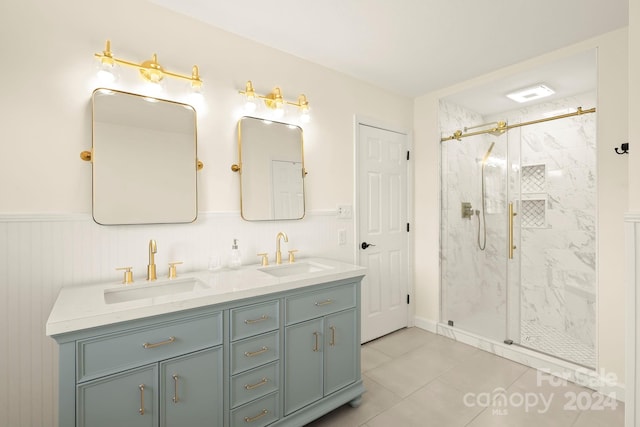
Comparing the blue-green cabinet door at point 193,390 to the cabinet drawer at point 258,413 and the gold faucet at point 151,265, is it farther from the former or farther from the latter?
the gold faucet at point 151,265

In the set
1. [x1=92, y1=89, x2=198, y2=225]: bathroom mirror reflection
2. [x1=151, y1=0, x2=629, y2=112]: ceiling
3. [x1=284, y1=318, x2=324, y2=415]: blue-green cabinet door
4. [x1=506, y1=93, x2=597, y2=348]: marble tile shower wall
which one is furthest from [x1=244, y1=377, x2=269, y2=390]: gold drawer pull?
[x1=506, y1=93, x2=597, y2=348]: marble tile shower wall

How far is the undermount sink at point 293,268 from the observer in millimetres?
2143

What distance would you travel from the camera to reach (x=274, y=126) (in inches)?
91.9

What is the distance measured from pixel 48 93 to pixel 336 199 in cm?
199

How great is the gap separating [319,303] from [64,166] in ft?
5.14

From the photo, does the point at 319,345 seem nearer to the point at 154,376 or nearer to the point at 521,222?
the point at 154,376

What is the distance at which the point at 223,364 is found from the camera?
4.94 feet

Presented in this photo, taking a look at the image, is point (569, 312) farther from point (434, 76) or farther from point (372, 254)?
point (434, 76)

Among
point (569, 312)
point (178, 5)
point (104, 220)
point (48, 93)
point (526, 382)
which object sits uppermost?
point (178, 5)

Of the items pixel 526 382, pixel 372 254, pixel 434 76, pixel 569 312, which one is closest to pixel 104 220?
pixel 372 254

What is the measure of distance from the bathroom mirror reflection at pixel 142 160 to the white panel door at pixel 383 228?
1566 millimetres

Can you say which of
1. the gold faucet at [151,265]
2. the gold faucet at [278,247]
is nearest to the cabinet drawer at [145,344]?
the gold faucet at [151,265]

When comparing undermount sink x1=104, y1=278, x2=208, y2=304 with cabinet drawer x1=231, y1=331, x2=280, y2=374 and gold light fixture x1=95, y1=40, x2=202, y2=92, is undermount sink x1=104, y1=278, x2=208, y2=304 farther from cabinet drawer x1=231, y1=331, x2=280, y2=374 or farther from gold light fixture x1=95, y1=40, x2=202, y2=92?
gold light fixture x1=95, y1=40, x2=202, y2=92

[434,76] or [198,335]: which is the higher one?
[434,76]
